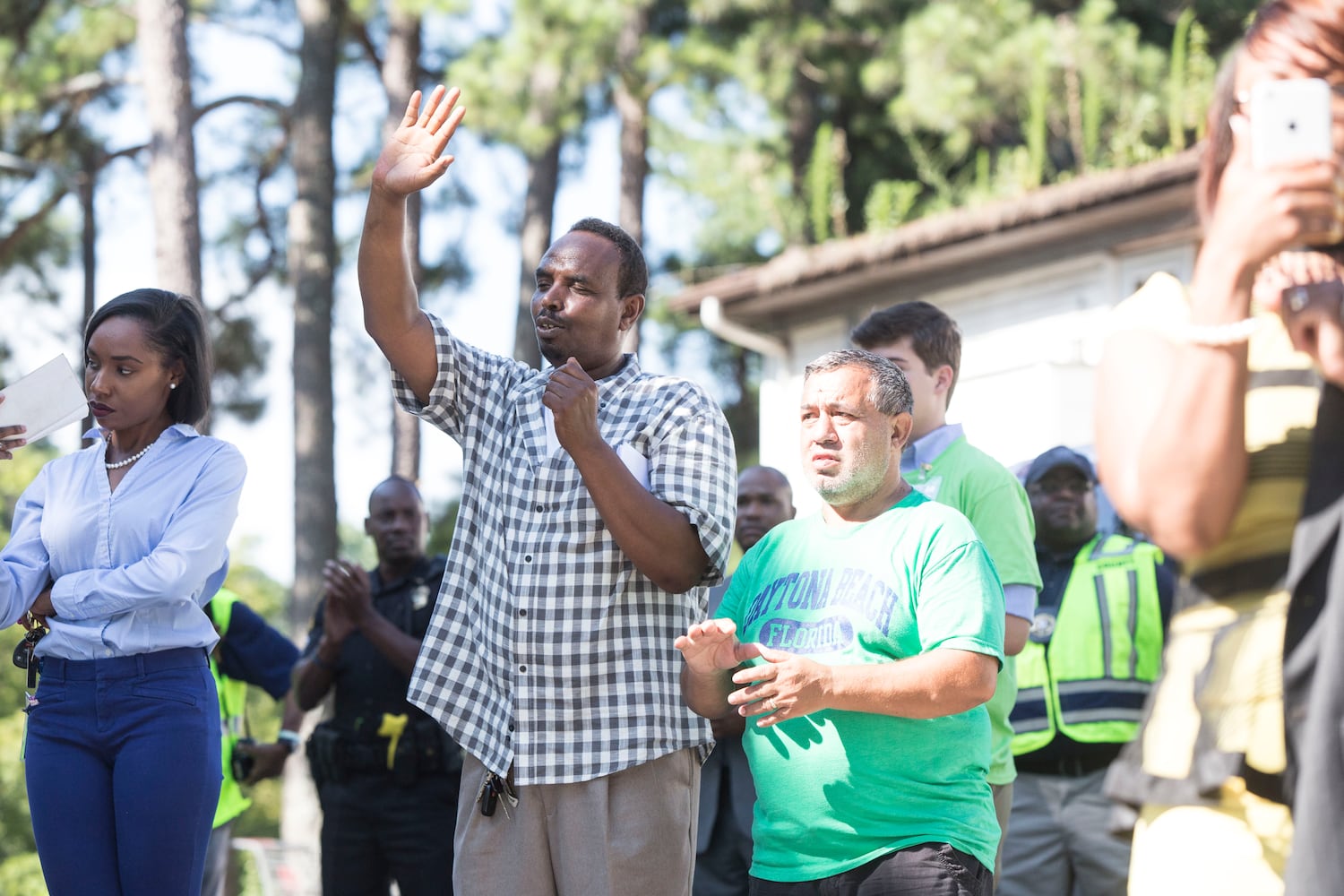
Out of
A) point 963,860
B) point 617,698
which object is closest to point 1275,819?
point 963,860

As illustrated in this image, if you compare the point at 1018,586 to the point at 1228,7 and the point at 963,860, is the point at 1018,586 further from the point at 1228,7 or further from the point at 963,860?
the point at 1228,7

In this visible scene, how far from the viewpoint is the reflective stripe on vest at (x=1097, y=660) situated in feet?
16.9

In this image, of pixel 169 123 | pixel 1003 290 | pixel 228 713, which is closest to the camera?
pixel 228 713

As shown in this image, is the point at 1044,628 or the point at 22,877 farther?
the point at 22,877

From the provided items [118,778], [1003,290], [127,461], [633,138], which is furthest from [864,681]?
[633,138]

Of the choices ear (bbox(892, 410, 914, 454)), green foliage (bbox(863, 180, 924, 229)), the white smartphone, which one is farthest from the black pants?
green foliage (bbox(863, 180, 924, 229))

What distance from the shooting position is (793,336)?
48.7 ft

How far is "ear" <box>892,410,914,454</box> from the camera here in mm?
3451

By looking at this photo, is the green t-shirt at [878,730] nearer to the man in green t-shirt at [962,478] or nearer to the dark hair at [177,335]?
the man in green t-shirt at [962,478]

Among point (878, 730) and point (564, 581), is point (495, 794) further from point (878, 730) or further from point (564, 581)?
point (878, 730)

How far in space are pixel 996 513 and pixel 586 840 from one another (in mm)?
1481

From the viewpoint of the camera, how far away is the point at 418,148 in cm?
324

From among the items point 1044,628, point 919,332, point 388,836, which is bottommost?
point 388,836

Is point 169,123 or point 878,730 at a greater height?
point 169,123
